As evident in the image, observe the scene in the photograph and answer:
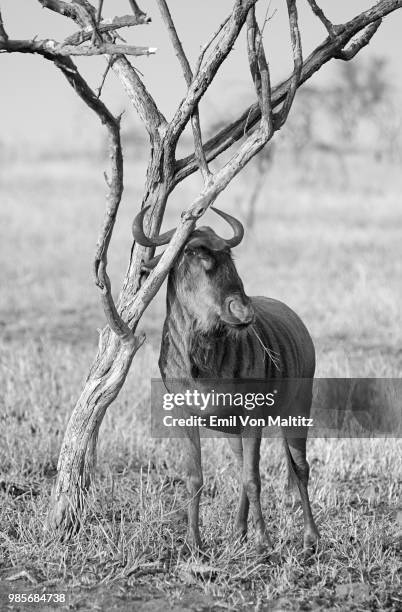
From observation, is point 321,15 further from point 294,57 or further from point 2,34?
point 2,34

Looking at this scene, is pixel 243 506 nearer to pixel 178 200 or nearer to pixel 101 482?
pixel 101 482

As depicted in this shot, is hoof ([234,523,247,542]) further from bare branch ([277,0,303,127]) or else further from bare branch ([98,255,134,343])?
bare branch ([277,0,303,127])

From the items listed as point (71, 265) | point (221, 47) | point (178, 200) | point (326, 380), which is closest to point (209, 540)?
point (221, 47)

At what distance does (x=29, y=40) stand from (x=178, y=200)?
2528 centimetres

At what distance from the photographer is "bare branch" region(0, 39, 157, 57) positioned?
13.8 feet

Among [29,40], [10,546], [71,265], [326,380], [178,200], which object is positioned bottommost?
[10,546]

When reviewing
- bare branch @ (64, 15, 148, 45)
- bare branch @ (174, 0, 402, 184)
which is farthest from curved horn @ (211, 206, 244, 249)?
bare branch @ (64, 15, 148, 45)

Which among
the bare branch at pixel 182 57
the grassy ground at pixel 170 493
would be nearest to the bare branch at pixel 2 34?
the bare branch at pixel 182 57

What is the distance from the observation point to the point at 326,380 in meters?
8.02

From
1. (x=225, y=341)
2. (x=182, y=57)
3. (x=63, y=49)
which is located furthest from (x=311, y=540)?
(x=63, y=49)

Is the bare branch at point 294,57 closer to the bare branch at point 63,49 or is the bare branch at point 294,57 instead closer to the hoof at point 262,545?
the bare branch at point 63,49

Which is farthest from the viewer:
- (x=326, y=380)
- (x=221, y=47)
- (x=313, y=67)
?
(x=326, y=380)

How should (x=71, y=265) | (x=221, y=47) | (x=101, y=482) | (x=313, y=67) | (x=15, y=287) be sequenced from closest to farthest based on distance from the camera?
(x=221, y=47), (x=313, y=67), (x=101, y=482), (x=15, y=287), (x=71, y=265)

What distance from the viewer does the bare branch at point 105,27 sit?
4.30m
